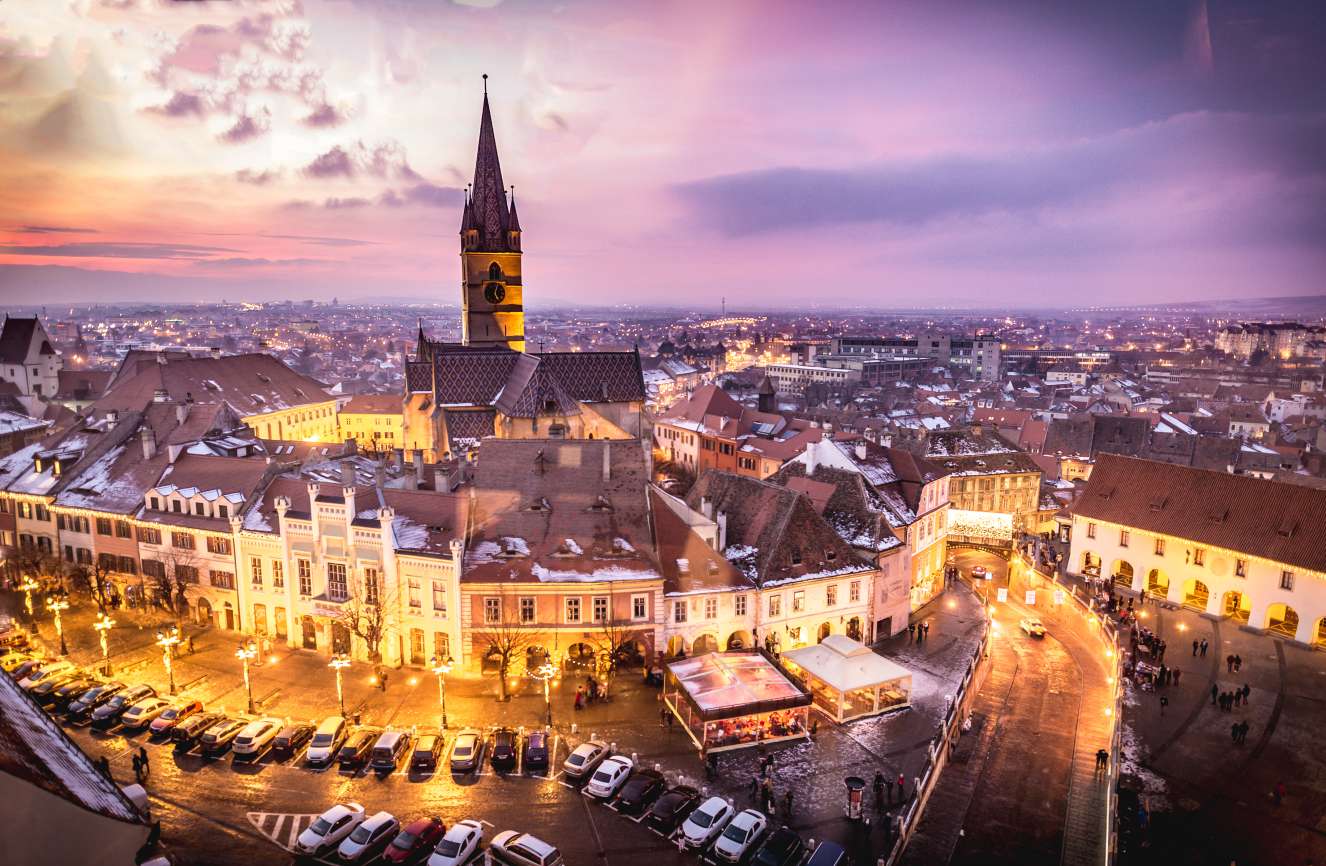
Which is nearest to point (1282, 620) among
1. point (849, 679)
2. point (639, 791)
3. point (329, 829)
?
point (849, 679)

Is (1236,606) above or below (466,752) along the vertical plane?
above

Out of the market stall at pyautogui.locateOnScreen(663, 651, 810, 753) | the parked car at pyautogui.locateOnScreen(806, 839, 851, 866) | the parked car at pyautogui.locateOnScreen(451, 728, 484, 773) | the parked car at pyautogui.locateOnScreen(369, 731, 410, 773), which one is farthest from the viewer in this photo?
the market stall at pyautogui.locateOnScreen(663, 651, 810, 753)

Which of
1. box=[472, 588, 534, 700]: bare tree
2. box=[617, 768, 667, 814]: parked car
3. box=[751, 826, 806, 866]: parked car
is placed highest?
box=[472, 588, 534, 700]: bare tree

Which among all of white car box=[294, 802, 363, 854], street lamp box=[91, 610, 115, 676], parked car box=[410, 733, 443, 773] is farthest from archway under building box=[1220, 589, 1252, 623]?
street lamp box=[91, 610, 115, 676]

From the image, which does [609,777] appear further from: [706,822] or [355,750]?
[355,750]

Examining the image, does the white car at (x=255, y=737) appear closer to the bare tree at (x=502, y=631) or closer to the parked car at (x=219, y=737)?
the parked car at (x=219, y=737)

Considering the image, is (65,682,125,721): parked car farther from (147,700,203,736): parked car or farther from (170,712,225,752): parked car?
(170,712,225,752): parked car

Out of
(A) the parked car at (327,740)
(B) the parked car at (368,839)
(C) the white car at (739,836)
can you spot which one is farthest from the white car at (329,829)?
(C) the white car at (739,836)
